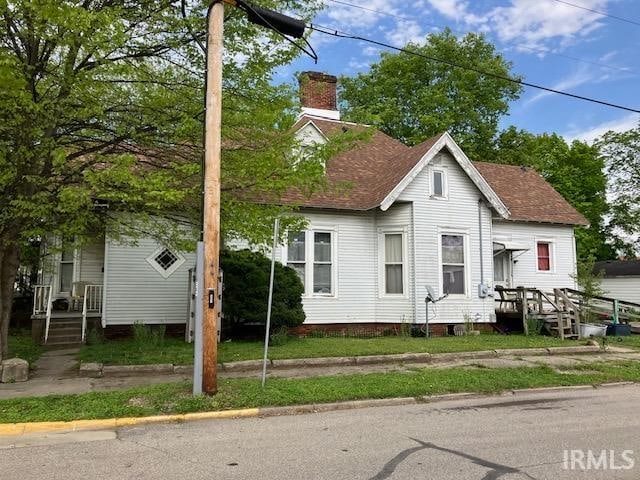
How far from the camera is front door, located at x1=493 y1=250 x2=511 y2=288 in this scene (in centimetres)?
1933

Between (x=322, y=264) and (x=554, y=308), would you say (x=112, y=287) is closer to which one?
(x=322, y=264)

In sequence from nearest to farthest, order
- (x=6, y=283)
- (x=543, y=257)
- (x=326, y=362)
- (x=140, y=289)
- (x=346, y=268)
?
(x=6, y=283), (x=326, y=362), (x=140, y=289), (x=346, y=268), (x=543, y=257)

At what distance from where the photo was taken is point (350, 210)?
53.9ft

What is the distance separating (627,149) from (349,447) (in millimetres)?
43197

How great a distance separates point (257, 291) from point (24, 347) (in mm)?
5696

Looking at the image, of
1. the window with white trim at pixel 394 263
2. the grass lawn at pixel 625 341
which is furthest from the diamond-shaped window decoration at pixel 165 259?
the grass lawn at pixel 625 341

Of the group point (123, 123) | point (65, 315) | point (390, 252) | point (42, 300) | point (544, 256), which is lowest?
point (65, 315)

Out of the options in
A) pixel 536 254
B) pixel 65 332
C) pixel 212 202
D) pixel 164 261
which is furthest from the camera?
pixel 536 254

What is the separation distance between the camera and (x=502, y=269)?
1948 cm

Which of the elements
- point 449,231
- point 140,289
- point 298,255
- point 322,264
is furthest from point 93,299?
point 449,231

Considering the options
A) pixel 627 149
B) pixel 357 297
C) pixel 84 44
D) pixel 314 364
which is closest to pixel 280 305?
pixel 314 364

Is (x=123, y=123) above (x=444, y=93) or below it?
below

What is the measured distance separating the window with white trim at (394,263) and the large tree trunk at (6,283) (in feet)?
33.9

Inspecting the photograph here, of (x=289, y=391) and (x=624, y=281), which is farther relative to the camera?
(x=624, y=281)
